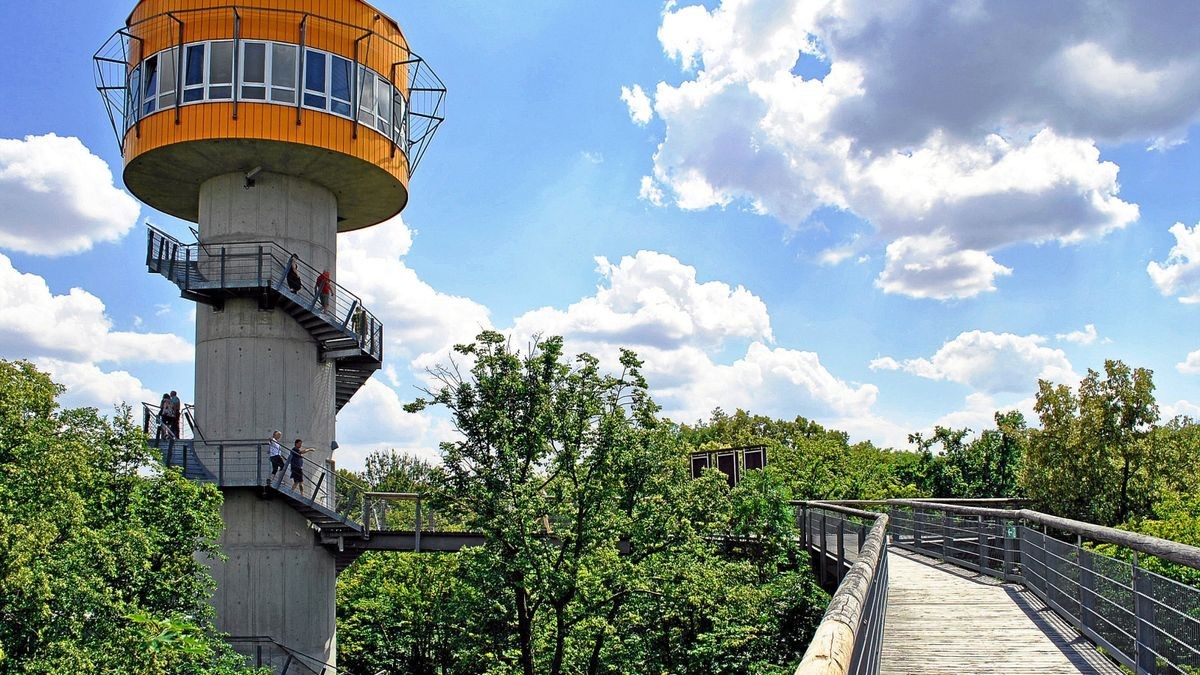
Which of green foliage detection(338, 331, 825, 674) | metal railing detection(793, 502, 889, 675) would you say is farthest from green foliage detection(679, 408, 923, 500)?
metal railing detection(793, 502, 889, 675)

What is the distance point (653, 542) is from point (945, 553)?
8.41 meters


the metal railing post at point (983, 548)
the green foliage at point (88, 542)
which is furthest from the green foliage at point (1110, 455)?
the green foliage at point (88, 542)

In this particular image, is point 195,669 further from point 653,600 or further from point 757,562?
point 757,562

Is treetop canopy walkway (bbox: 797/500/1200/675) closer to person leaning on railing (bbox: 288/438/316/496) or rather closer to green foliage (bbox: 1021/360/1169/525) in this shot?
person leaning on railing (bbox: 288/438/316/496)

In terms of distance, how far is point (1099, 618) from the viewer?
345 inches

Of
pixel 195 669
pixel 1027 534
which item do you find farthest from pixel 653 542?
pixel 1027 534

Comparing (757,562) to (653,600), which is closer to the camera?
(653,600)

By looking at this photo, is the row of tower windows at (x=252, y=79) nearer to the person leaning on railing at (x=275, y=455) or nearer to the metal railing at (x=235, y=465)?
the person leaning on railing at (x=275, y=455)

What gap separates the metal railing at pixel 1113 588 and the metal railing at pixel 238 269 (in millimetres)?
16581

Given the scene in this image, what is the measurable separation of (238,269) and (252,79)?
4.60m

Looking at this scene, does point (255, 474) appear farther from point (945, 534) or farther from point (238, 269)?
point (945, 534)

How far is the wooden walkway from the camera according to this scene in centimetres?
793

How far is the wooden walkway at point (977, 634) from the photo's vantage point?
793 centimetres

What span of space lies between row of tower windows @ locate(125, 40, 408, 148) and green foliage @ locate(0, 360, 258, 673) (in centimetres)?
858
